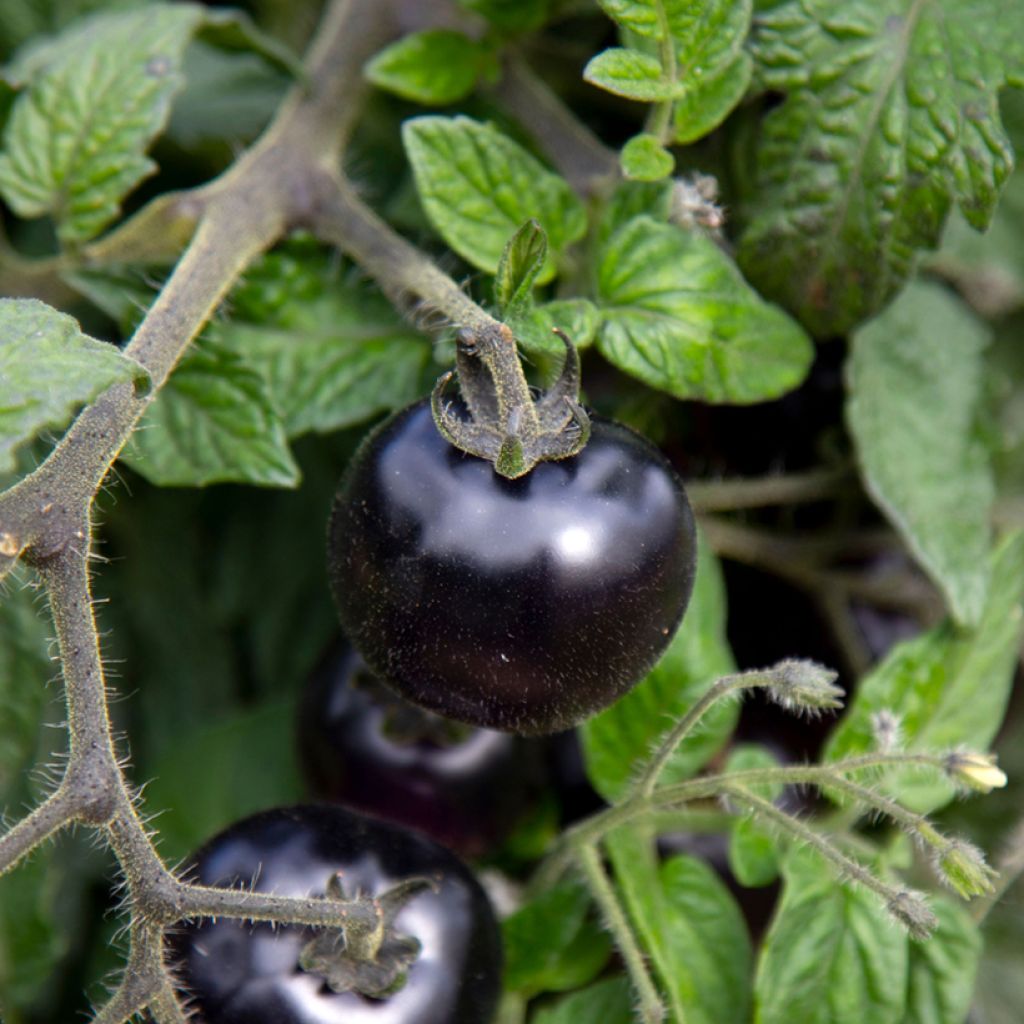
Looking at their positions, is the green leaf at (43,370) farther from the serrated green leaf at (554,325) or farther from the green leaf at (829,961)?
the green leaf at (829,961)

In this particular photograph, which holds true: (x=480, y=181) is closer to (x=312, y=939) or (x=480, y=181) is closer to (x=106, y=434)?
(x=106, y=434)

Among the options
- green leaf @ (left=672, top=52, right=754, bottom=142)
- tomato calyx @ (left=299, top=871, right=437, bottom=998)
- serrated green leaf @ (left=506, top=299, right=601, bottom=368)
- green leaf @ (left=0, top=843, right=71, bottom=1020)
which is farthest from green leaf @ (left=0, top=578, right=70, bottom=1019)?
green leaf @ (left=672, top=52, right=754, bottom=142)

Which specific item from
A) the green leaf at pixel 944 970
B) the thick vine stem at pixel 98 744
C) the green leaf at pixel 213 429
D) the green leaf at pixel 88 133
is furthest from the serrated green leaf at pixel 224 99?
the green leaf at pixel 944 970

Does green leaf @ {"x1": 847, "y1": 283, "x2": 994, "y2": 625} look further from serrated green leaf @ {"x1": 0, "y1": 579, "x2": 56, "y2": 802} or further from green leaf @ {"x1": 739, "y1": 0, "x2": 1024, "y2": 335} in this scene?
serrated green leaf @ {"x1": 0, "y1": 579, "x2": 56, "y2": 802}

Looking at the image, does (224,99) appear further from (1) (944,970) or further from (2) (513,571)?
(1) (944,970)

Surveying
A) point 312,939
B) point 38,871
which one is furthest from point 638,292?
point 38,871

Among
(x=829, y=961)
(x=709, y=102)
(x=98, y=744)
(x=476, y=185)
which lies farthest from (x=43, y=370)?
(x=829, y=961)
